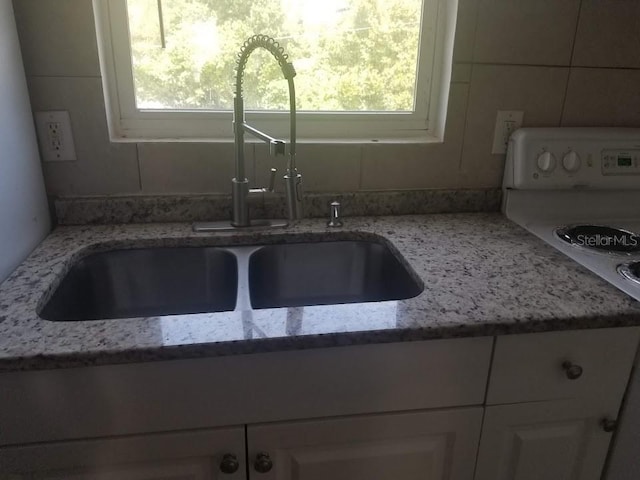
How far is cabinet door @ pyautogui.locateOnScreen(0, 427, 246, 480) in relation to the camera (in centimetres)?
72

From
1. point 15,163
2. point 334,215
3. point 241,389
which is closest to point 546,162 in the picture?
point 334,215

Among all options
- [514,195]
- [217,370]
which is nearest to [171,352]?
[217,370]

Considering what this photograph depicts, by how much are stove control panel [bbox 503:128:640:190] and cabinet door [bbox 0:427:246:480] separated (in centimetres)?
97

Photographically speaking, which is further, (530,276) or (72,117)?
(72,117)

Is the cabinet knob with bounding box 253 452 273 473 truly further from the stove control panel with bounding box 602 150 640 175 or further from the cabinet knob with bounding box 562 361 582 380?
the stove control panel with bounding box 602 150 640 175

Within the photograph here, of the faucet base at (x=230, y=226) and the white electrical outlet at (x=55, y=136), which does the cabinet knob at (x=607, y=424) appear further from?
the white electrical outlet at (x=55, y=136)

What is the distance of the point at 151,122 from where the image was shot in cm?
119

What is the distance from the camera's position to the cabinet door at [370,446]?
0.79m

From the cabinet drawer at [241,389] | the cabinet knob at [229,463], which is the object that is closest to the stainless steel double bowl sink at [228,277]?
the cabinet drawer at [241,389]

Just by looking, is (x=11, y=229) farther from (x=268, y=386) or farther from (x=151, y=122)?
(x=268, y=386)

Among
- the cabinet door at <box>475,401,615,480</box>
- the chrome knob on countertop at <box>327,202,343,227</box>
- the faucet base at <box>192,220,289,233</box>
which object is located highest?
the chrome knob on countertop at <box>327,202,343,227</box>

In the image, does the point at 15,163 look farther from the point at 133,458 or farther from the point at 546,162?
the point at 546,162

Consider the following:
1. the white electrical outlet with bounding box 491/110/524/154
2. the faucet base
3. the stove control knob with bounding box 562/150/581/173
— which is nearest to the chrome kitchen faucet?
the faucet base

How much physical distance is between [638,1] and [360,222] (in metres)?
0.93
